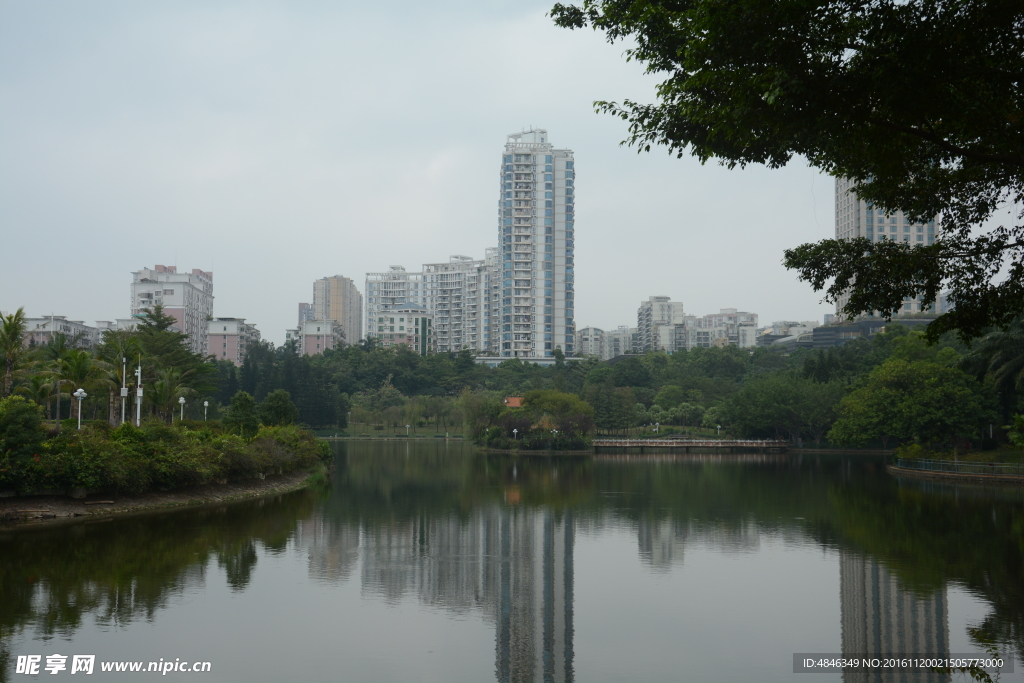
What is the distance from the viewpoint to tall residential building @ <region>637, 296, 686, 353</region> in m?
185

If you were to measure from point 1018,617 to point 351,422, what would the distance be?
8539 centimetres

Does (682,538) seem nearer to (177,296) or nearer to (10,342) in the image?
(10,342)

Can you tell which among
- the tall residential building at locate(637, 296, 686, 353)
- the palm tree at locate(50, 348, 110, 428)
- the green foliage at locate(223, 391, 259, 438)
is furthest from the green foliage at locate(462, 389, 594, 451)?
the tall residential building at locate(637, 296, 686, 353)

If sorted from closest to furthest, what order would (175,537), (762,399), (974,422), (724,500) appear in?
(175,537) → (724,500) → (974,422) → (762,399)

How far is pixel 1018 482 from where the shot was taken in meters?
39.0

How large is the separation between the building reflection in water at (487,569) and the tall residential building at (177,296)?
11048cm

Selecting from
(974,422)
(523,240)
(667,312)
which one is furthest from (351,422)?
(667,312)

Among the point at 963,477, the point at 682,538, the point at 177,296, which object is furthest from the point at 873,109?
the point at 177,296

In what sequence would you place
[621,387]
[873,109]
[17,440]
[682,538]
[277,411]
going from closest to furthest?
[873,109], [17,440], [682,538], [277,411], [621,387]

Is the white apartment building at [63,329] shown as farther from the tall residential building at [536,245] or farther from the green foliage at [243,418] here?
the green foliage at [243,418]

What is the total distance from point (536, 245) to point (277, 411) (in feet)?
273

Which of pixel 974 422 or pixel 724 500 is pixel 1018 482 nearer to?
pixel 974 422

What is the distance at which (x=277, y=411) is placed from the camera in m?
49.8

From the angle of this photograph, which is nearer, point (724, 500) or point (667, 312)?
point (724, 500)
